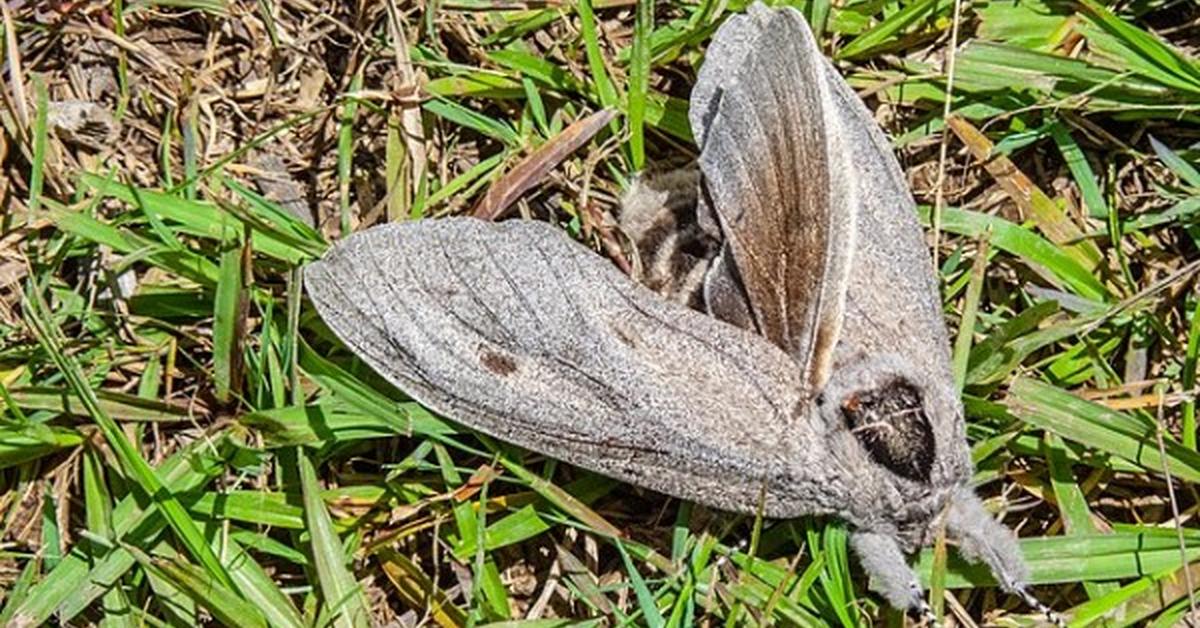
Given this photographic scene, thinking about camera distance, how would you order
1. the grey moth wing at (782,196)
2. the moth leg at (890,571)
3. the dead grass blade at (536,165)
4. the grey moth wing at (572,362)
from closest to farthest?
1. the grey moth wing at (782,196)
2. the grey moth wing at (572,362)
3. the moth leg at (890,571)
4. the dead grass blade at (536,165)

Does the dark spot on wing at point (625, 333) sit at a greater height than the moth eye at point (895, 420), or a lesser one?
greater

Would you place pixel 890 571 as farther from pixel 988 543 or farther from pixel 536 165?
pixel 536 165

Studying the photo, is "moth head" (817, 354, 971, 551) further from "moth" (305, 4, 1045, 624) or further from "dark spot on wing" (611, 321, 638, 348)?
"dark spot on wing" (611, 321, 638, 348)

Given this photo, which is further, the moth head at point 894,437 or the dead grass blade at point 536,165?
the dead grass blade at point 536,165

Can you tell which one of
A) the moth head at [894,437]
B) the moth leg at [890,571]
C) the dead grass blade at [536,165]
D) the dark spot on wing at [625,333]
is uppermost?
the dead grass blade at [536,165]

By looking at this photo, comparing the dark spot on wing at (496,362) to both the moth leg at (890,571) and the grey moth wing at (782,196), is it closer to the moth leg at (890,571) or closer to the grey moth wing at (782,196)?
the grey moth wing at (782,196)

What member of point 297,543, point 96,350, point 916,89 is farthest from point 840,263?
point 96,350

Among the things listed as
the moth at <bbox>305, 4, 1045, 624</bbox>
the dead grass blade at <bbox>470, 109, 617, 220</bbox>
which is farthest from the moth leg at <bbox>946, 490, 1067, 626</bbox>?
the dead grass blade at <bbox>470, 109, 617, 220</bbox>

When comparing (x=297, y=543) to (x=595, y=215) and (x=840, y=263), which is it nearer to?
(x=595, y=215)

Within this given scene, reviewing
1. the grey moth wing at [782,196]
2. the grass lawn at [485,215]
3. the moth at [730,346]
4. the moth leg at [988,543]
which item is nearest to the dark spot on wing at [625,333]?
the moth at [730,346]
